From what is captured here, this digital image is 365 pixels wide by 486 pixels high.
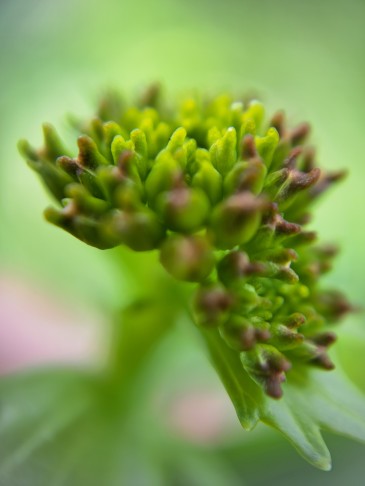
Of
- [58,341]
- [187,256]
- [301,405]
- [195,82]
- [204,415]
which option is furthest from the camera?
[195,82]

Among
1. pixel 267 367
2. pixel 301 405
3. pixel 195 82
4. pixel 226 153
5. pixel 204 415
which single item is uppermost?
pixel 195 82

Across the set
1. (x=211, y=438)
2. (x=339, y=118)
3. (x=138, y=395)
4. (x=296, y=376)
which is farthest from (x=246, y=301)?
(x=339, y=118)

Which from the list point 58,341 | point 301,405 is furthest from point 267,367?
point 58,341

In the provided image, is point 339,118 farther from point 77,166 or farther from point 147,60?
point 77,166

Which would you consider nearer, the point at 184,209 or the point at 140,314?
the point at 184,209

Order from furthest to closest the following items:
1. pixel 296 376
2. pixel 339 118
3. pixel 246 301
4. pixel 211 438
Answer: pixel 339 118 < pixel 211 438 < pixel 296 376 < pixel 246 301

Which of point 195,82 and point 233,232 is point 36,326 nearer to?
point 195,82
